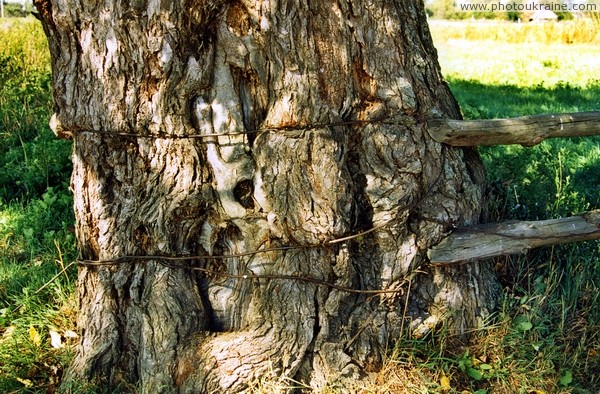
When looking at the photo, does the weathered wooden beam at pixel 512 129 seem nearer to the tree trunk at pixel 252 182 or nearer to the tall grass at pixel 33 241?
the tree trunk at pixel 252 182

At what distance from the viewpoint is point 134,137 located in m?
2.84

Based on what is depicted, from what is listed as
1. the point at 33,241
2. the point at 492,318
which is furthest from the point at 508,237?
the point at 33,241

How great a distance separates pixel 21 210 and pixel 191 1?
2.69 meters

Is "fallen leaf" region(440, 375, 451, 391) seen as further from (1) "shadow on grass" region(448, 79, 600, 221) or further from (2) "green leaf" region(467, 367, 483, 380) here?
(1) "shadow on grass" region(448, 79, 600, 221)

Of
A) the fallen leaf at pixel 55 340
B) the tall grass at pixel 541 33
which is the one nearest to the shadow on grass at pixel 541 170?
the fallen leaf at pixel 55 340

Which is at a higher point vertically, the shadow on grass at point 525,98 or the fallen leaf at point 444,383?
the shadow on grass at point 525,98

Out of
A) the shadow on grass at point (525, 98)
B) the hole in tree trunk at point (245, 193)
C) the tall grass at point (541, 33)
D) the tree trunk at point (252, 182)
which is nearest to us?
the tree trunk at point (252, 182)

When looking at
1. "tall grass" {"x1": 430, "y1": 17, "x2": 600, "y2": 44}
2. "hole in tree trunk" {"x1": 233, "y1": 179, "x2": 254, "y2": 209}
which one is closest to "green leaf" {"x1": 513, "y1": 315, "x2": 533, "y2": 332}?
"hole in tree trunk" {"x1": 233, "y1": 179, "x2": 254, "y2": 209}

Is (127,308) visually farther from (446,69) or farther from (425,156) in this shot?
(446,69)

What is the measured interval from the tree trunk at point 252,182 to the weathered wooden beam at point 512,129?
8cm

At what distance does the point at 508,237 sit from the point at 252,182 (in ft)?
4.10

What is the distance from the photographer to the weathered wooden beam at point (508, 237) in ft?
9.90

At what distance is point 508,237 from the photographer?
3.11 m

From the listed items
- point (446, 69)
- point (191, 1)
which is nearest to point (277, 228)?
point (191, 1)
